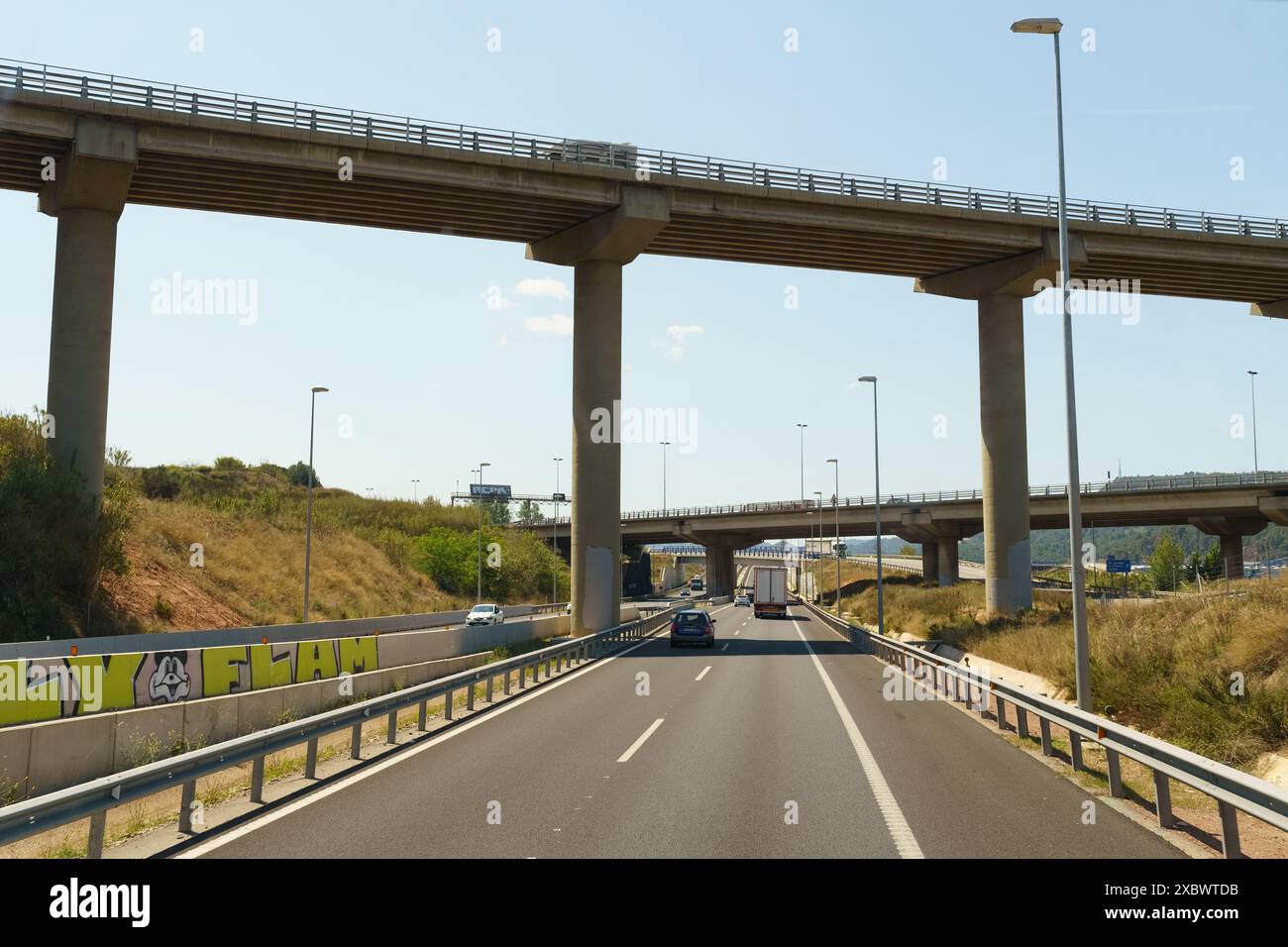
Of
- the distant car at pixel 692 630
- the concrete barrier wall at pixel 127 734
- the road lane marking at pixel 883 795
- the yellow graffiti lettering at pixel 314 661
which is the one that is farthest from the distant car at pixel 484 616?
the road lane marking at pixel 883 795

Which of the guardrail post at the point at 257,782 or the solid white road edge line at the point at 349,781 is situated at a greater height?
the guardrail post at the point at 257,782

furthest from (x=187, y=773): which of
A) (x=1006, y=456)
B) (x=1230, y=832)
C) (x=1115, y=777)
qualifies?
(x=1006, y=456)

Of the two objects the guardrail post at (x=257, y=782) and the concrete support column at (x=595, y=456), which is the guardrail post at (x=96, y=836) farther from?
the concrete support column at (x=595, y=456)

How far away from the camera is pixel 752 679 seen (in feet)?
76.9

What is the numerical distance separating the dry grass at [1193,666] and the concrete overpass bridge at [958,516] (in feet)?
70.9

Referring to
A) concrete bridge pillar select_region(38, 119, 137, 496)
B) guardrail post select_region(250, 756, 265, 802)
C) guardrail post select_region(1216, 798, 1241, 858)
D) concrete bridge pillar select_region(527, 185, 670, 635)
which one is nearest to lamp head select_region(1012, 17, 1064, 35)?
guardrail post select_region(1216, 798, 1241, 858)

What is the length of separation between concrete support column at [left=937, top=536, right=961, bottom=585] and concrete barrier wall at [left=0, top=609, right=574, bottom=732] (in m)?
65.9

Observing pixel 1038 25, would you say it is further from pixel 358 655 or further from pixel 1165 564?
pixel 1165 564

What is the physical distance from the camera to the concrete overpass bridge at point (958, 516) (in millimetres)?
67375

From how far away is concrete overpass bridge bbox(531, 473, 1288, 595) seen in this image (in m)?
67.4

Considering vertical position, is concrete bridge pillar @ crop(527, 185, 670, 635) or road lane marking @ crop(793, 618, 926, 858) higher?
concrete bridge pillar @ crop(527, 185, 670, 635)

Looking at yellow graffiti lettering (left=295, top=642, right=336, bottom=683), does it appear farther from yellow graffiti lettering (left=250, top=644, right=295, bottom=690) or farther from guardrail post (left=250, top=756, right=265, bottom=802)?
guardrail post (left=250, top=756, right=265, bottom=802)

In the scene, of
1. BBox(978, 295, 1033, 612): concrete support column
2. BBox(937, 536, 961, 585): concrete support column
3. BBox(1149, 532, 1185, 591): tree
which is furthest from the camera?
BBox(937, 536, 961, 585): concrete support column

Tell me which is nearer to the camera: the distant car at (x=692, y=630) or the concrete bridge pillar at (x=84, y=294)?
the concrete bridge pillar at (x=84, y=294)
